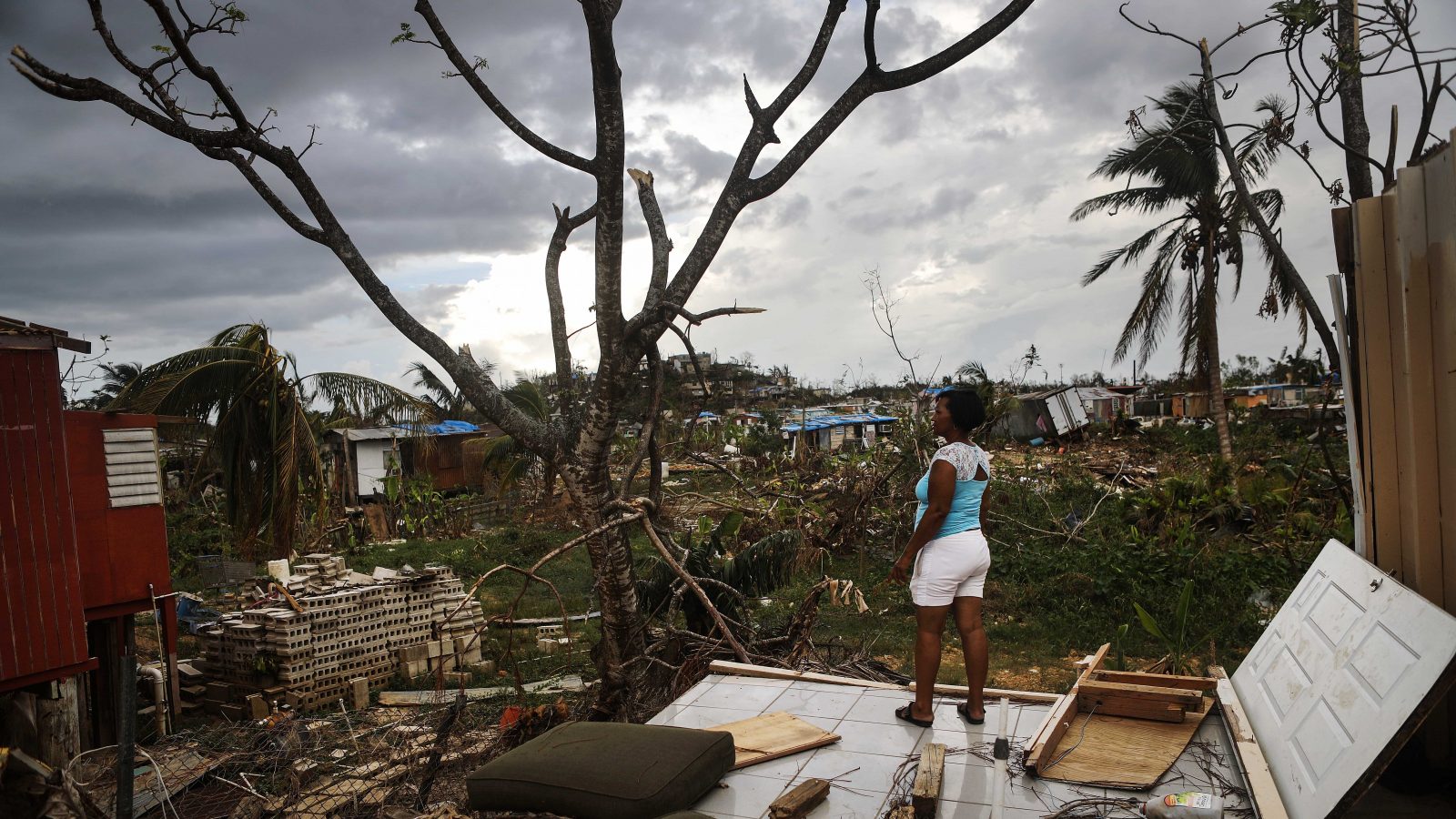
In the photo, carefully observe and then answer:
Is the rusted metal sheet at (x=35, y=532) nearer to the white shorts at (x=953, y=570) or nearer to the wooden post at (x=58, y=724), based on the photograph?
the wooden post at (x=58, y=724)

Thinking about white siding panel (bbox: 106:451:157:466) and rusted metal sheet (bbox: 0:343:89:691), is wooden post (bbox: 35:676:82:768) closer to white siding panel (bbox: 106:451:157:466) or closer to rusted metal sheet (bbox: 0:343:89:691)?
rusted metal sheet (bbox: 0:343:89:691)

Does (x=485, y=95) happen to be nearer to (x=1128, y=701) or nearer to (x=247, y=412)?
(x=1128, y=701)

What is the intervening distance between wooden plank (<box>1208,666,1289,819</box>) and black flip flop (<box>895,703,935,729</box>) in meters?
1.37

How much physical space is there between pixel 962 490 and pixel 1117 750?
1.34m

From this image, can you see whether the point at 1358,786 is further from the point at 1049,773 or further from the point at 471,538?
the point at 471,538

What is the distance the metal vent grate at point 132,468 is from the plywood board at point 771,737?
583cm

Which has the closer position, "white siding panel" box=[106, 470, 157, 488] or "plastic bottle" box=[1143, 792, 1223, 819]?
"plastic bottle" box=[1143, 792, 1223, 819]

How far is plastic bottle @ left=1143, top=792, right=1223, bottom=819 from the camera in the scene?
130 inches

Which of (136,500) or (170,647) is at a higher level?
(136,500)

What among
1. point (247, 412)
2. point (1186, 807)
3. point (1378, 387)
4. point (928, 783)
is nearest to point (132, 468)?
point (247, 412)

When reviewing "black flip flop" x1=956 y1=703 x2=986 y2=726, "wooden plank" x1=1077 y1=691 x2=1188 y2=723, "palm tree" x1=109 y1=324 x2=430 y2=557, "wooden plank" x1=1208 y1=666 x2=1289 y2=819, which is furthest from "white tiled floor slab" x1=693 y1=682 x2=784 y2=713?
"palm tree" x1=109 y1=324 x2=430 y2=557

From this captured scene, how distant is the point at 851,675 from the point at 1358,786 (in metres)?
3.33

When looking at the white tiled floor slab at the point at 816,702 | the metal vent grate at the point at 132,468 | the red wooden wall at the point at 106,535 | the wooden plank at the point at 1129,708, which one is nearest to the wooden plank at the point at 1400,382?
the wooden plank at the point at 1129,708

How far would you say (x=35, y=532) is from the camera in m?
6.46
